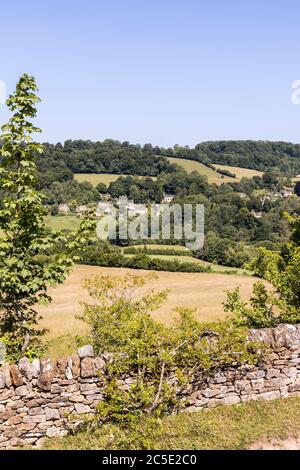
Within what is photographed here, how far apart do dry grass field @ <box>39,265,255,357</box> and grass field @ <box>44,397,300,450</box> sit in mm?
20004

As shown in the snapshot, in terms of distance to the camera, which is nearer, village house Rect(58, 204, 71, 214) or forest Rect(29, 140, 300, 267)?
forest Rect(29, 140, 300, 267)

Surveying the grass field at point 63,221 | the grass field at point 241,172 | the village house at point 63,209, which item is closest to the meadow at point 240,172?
the grass field at point 241,172

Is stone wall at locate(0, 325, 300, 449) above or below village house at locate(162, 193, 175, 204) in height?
below

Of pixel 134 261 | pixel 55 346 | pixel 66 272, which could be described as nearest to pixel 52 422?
pixel 66 272

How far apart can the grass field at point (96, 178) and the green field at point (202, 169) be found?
3985 cm

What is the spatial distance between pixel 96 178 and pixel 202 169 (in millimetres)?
57323

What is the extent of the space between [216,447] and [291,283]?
315 inches

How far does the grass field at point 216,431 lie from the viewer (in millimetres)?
9172

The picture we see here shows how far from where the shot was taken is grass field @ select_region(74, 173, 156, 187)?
477 feet

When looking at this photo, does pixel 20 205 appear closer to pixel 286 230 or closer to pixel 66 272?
pixel 66 272

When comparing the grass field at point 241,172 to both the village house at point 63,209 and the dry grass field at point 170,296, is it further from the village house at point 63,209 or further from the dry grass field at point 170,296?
the dry grass field at point 170,296

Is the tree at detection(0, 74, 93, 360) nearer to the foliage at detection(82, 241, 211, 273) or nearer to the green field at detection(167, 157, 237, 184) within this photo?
the foliage at detection(82, 241, 211, 273)

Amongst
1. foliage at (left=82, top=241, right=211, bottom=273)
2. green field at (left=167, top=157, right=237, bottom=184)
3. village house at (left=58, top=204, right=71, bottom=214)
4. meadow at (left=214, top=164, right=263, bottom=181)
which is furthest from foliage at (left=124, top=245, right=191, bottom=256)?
meadow at (left=214, top=164, right=263, bottom=181)

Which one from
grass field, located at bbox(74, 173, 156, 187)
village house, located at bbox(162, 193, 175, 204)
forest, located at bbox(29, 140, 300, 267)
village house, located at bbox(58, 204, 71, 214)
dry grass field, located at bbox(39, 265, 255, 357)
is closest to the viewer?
dry grass field, located at bbox(39, 265, 255, 357)
